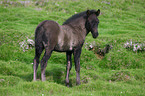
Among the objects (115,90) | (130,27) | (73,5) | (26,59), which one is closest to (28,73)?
Result: (26,59)

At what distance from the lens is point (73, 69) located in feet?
35.2

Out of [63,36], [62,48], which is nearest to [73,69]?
[62,48]

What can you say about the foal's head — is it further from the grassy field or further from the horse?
the grassy field

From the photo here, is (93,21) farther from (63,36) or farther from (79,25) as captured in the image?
(63,36)

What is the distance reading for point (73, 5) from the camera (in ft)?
81.3

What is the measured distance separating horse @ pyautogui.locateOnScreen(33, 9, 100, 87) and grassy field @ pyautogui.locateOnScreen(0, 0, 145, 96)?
102 cm

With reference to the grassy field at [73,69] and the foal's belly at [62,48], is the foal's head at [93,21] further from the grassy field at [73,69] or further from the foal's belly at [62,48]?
the grassy field at [73,69]

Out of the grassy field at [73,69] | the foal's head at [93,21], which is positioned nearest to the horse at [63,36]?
the foal's head at [93,21]

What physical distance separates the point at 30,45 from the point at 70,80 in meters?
4.17

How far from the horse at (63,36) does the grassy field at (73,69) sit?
3.33 feet

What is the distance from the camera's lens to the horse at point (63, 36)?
7902 millimetres

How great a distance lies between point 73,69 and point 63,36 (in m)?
3.04

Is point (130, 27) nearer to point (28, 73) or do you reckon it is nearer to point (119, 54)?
point (119, 54)

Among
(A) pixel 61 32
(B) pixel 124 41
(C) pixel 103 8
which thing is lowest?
(B) pixel 124 41
